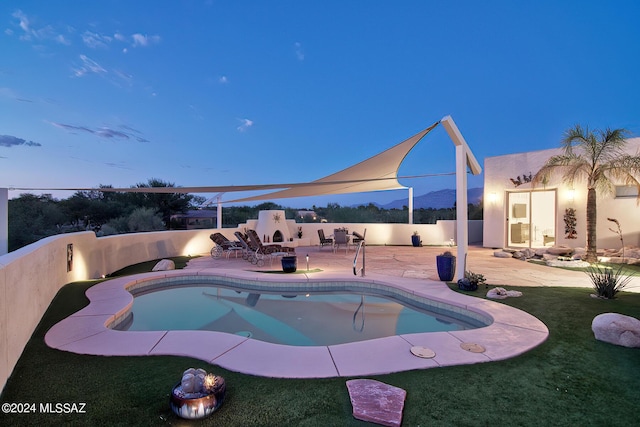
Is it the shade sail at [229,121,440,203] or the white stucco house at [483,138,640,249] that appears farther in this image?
the white stucco house at [483,138,640,249]

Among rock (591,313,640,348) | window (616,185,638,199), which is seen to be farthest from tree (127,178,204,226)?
rock (591,313,640,348)

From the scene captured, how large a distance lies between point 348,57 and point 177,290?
1933cm

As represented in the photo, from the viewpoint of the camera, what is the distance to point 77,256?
6633 millimetres

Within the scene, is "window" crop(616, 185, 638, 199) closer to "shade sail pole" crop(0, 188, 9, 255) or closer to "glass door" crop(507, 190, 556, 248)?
"glass door" crop(507, 190, 556, 248)

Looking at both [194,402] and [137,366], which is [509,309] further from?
[137,366]

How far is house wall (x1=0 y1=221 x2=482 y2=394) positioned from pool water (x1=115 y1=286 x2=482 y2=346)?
127 cm

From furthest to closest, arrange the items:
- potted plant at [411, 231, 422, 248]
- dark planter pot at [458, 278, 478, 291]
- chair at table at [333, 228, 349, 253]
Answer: potted plant at [411, 231, 422, 248], chair at table at [333, 228, 349, 253], dark planter pot at [458, 278, 478, 291]

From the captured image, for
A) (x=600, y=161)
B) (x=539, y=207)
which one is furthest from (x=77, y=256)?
(x=539, y=207)

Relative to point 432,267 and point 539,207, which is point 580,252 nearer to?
point 432,267

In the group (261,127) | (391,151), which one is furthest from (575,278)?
(261,127)

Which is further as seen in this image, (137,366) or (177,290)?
(177,290)

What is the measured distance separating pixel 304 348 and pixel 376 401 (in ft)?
3.85

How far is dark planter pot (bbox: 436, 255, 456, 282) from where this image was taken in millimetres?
6551

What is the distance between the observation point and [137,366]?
9.49ft
